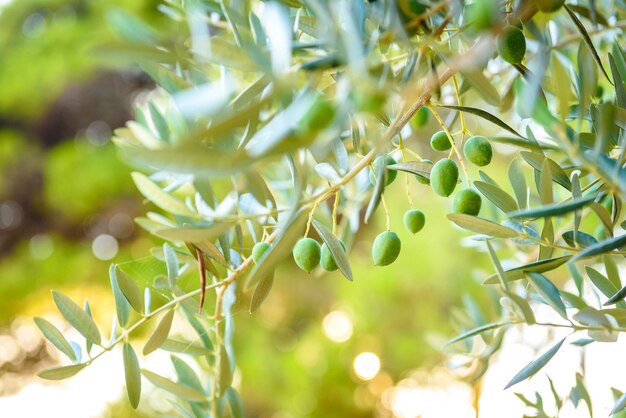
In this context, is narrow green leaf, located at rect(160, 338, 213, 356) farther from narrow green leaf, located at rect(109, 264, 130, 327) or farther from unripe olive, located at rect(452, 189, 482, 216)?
unripe olive, located at rect(452, 189, 482, 216)

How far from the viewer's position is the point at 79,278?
3.55m

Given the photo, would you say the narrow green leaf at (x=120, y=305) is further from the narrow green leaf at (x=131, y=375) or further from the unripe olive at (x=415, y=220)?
the unripe olive at (x=415, y=220)

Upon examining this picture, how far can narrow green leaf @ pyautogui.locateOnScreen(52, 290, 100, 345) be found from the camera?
16.6 inches

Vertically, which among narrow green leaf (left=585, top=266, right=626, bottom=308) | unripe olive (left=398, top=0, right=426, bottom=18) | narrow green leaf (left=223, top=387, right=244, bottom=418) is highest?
unripe olive (left=398, top=0, right=426, bottom=18)

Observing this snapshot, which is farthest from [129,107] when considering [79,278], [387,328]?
[387,328]

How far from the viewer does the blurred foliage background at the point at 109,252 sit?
3.04 metres

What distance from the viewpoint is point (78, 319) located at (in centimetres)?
42

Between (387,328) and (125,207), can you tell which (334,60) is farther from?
(125,207)

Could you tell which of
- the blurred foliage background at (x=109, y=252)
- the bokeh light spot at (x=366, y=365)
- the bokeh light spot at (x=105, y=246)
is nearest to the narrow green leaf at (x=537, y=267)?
the blurred foliage background at (x=109, y=252)

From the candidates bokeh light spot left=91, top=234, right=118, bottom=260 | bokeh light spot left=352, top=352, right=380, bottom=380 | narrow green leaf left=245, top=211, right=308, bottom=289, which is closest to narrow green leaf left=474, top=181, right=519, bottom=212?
narrow green leaf left=245, top=211, right=308, bottom=289

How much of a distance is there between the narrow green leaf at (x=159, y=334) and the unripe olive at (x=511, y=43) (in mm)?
248

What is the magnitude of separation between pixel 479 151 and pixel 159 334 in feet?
0.74

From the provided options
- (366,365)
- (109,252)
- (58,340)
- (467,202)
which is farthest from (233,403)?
(109,252)

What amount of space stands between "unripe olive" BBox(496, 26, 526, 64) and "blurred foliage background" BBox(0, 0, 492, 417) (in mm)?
2409
